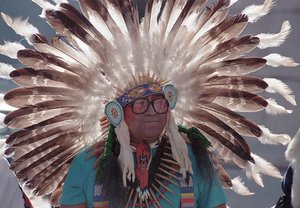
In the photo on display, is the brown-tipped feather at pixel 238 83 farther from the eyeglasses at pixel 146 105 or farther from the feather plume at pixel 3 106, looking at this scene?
the feather plume at pixel 3 106

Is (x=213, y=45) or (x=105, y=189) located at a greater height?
(x=213, y=45)

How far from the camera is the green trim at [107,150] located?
240cm

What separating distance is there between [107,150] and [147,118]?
0.22 meters

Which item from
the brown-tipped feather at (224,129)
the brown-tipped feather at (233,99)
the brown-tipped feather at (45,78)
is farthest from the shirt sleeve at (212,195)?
the brown-tipped feather at (45,78)

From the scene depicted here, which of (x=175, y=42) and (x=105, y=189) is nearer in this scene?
(x=105, y=189)

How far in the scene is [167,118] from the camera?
2500 mm

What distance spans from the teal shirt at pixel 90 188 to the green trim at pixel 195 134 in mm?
121

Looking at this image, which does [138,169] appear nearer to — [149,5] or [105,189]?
[105,189]

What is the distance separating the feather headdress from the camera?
2.53 metres

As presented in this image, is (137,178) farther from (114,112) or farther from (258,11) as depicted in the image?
(258,11)

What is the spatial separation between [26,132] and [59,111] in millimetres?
172

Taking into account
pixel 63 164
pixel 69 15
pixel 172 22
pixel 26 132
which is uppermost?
pixel 69 15

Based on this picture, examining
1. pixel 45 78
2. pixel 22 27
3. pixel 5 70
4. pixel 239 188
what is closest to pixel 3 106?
pixel 5 70

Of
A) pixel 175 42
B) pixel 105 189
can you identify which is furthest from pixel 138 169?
pixel 175 42
